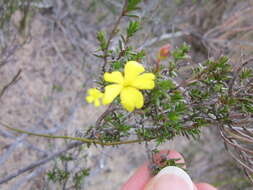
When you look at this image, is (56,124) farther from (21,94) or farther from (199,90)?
(199,90)

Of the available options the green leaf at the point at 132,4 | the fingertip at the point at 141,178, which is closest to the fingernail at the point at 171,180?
the fingertip at the point at 141,178

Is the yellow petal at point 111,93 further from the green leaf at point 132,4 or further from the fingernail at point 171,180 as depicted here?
the fingernail at point 171,180

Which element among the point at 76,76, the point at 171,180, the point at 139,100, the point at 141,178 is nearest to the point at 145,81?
the point at 139,100

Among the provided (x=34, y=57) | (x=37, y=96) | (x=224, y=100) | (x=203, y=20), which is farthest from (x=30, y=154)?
(x=203, y=20)

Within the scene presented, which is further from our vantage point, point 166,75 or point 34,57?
point 34,57

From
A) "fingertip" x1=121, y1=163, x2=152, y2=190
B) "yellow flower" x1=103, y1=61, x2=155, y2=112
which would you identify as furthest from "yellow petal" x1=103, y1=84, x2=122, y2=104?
"fingertip" x1=121, y1=163, x2=152, y2=190
